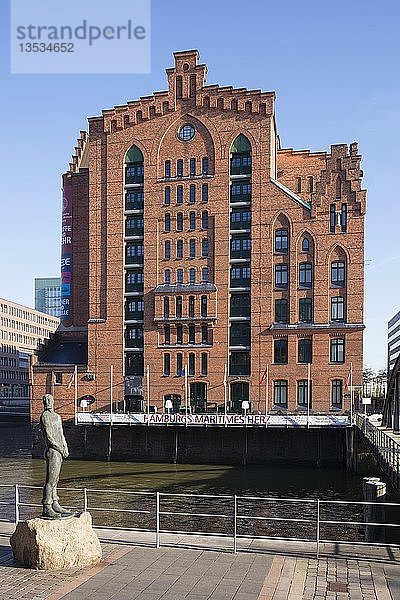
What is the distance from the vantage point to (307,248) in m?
66.5

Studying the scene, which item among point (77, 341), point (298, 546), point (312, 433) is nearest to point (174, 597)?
point (298, 546)

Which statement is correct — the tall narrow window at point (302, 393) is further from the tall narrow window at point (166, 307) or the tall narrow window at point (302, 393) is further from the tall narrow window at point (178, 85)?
the tall narrow window at point (178, 85)

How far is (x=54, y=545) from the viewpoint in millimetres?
14953

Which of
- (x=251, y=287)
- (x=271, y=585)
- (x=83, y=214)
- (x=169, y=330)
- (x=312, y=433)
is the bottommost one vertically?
(x=312, y=433)

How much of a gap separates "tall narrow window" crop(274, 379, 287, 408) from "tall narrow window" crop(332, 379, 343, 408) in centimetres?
459

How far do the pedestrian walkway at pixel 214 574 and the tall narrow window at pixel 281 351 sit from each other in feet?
161

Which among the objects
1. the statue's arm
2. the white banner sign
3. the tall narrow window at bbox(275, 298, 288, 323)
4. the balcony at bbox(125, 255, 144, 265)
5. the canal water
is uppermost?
the balcony at bbox(125, 255, 144, 265)

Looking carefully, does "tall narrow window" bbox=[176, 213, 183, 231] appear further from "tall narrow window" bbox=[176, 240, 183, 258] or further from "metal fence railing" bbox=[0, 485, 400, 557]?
"metal fence railing" bbox=[0, 485, 400, 557]

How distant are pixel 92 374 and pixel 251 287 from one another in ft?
60.8

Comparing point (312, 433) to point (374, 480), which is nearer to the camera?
point (374, 480)

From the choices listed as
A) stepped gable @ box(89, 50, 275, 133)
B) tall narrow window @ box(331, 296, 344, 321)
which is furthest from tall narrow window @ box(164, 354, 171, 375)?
stepped gable @ box(89, 50, 275, 133)

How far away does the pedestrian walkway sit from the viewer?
13195 millimetres

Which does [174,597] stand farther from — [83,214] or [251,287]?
[83,214]

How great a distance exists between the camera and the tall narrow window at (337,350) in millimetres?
64500
